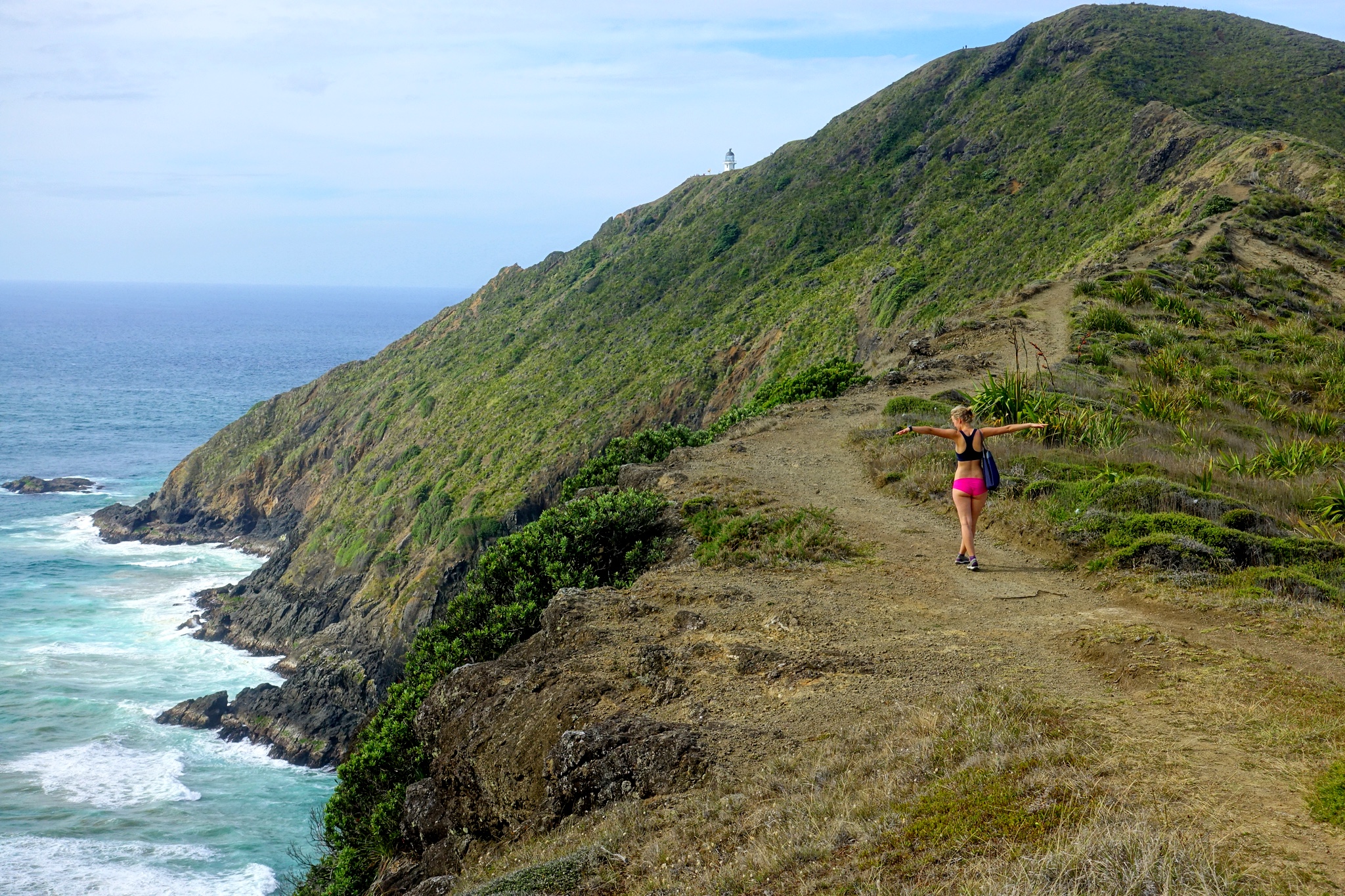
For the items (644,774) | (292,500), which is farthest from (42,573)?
(644,774)

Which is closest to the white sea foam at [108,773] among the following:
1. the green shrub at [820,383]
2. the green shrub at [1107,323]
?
the green shrub at [820,383]

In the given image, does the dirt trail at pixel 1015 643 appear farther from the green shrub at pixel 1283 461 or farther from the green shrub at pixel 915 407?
the green shrub at pixel 1283 461

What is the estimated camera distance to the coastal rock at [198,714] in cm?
3522

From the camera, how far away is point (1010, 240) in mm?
46719

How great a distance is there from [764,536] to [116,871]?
21949mm

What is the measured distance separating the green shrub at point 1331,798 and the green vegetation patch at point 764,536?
22.2ft

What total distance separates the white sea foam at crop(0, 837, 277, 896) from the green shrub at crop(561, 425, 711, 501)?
1427 cm

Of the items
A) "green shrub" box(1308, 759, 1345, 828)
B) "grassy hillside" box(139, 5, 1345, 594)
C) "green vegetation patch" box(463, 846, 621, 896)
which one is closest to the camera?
"green shrub" box(1308, 759, 1345, 828)

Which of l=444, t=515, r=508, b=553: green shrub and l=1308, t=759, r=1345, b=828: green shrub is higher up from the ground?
l=1308, t=759, r=1345, b=828: green shrub

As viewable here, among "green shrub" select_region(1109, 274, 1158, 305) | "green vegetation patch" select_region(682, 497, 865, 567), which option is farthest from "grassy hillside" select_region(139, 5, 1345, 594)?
"green vegetation patch" select_region(682, 497, 865, 567)

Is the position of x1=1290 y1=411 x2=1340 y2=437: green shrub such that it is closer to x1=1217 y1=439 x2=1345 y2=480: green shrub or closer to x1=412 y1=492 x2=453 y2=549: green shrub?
x1=1217 y1=439 x2=1345 y2=480: green shrub

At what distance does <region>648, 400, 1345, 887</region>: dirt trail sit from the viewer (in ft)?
18.7

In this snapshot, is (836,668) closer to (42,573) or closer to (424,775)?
(424,775)

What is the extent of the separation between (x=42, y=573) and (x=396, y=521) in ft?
69.1
